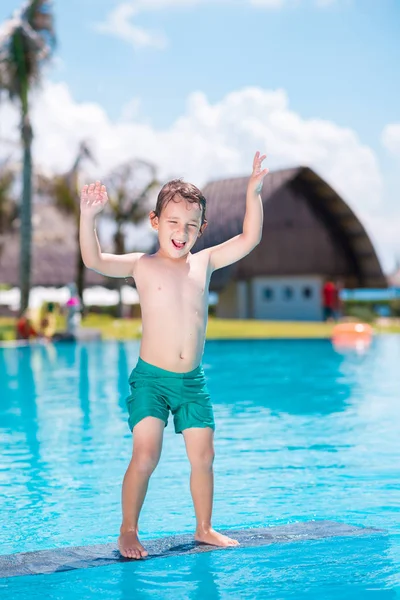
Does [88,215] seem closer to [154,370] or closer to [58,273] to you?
[154,370]

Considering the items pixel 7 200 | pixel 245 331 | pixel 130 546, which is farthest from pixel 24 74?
pixel 130 546

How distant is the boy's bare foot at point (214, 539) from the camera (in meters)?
4.34

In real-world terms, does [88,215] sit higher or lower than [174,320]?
higher

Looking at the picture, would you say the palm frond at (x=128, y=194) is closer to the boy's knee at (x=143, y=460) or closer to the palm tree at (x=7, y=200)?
the palm tree at (x=7, y=200)

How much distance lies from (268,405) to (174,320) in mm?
7257

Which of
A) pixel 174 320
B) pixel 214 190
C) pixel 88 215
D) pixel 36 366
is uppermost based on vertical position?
pixel 214 190

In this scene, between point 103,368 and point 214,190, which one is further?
point 214,190

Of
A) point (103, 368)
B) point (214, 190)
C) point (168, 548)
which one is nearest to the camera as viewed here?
point (168, 548)

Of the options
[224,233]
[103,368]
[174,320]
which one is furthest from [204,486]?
[224,233]

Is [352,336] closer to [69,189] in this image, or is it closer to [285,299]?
[285,299]

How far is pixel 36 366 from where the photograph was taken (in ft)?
59.8

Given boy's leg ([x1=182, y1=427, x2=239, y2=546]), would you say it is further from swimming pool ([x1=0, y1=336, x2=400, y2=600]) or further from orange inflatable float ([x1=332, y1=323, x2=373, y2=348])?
orange inflatable float ([x1=332, y1=323, x2=373, y2=348])

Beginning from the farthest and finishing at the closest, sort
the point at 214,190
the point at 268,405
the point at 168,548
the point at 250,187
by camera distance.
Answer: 1. the point at 214,190
2. the point at 268,405
3. the point at 250,187
4. the point at 168,548

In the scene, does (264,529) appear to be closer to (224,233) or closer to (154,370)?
(154,370)
